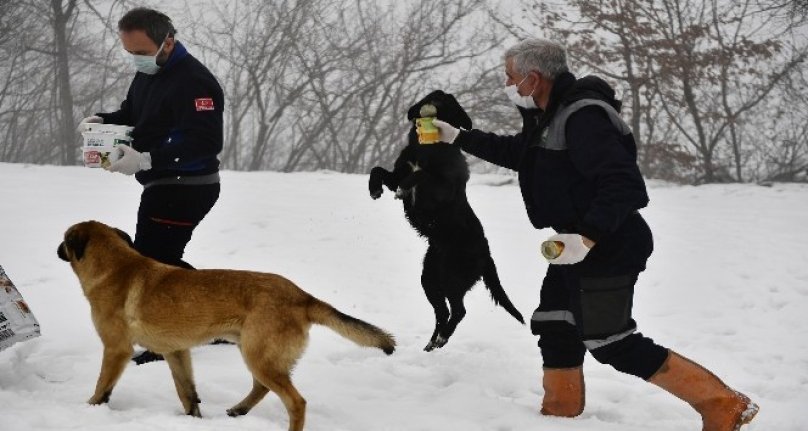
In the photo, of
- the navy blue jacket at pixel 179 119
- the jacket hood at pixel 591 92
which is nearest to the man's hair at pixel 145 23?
the navy blue jacket at pixel 179 119

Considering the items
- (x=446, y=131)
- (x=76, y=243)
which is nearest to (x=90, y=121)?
(x=76, y=243)

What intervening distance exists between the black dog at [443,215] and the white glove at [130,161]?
153cm

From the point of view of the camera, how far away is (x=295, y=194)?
969cm

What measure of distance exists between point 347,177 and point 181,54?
7.21 metres

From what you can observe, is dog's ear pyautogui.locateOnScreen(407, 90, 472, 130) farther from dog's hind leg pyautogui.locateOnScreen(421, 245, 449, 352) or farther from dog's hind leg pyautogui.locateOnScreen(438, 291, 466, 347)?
dog's hind leg pyautogui.locateOnScreen(438, 291, 466, 347)

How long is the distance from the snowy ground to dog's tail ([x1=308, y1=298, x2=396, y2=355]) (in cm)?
45

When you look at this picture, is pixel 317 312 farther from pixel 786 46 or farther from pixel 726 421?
pixel 786 46

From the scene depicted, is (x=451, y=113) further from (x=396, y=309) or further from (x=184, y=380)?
(x=184, y=380)

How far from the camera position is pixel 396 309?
598 cm

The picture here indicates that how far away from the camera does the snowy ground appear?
3545 millimetres

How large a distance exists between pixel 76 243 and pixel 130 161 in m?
0.63

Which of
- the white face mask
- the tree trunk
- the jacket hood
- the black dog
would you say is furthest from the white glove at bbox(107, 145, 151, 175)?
the tree trunk

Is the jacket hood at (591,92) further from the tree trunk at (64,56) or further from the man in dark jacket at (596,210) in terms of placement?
the tree trunk at (64,56)

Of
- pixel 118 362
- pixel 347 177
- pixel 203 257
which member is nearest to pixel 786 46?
pixel 347 177
